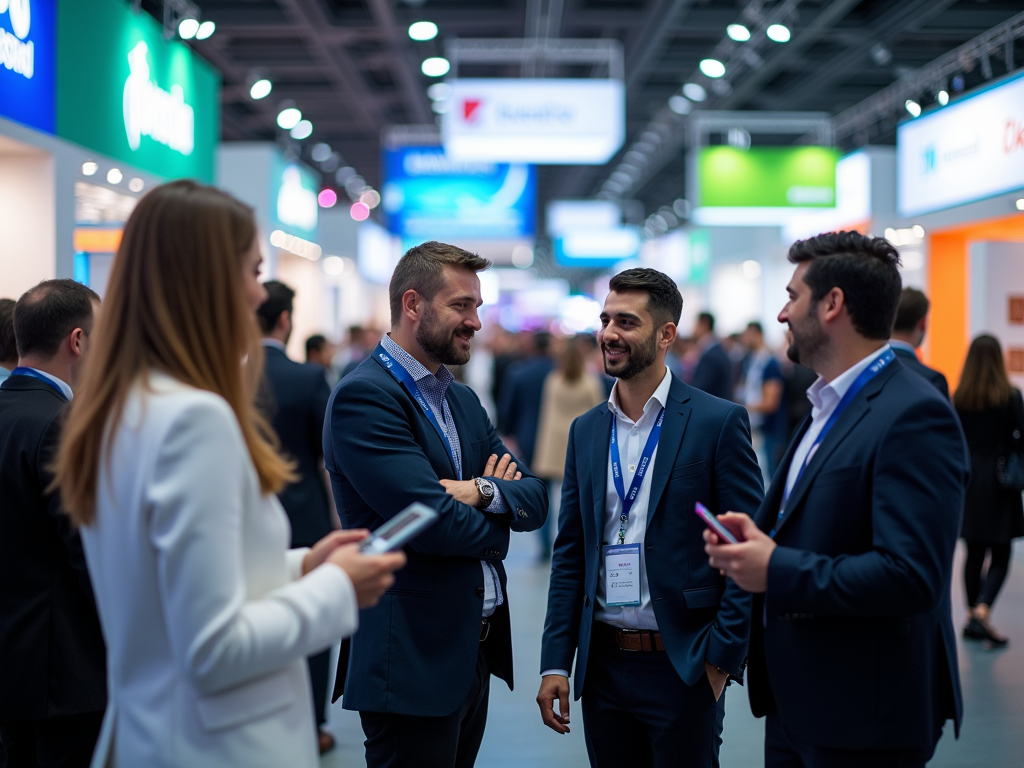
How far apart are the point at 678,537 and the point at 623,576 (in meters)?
0.17

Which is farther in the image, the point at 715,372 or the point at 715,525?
the point at 715,372

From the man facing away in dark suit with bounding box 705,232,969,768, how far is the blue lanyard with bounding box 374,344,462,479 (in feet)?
2.75

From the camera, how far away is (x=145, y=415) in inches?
53.6

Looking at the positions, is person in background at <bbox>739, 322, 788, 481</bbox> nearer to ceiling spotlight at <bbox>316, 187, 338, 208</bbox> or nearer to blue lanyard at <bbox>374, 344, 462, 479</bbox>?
blue lanyard at <bbox>374, 344, 462, 479</bbox>

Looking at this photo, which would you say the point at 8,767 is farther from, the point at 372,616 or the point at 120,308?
the point at 120,308

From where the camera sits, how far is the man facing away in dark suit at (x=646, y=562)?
2293 millimetres

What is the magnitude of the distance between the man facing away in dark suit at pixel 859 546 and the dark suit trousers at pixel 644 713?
0.30m

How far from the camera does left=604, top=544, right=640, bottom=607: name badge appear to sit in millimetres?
2361

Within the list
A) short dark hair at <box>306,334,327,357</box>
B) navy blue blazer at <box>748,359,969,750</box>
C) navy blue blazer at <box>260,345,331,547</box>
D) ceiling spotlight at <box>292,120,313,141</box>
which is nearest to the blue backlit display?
navy blue blazer at <box>260,345,331,547</box>

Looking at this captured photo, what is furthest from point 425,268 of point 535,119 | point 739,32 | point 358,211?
point 358,211

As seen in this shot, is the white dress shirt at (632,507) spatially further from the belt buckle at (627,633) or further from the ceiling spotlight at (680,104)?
the ceiling spotlight at (680,104)

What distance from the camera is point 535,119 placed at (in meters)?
8.37

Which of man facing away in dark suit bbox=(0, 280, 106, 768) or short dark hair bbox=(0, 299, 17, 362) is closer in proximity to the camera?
man facing away in dark suit bbox=(0, 280, 106, 768)

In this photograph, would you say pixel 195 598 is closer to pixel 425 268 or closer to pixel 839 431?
pixel 839 431
